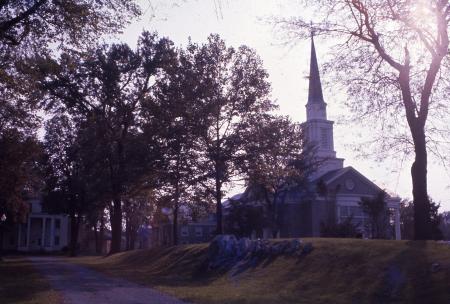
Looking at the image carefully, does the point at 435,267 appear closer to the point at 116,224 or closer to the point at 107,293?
the point at 107,293

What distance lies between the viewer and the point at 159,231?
94438 millimetres

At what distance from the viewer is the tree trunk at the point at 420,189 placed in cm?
1888

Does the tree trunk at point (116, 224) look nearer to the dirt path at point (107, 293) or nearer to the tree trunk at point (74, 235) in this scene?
the tree trunk at point (74, 235)

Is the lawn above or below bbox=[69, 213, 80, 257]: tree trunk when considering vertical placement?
below

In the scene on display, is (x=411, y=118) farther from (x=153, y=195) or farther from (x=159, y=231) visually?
(x=159, y=231)

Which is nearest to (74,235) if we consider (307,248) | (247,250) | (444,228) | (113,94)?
(113,94)

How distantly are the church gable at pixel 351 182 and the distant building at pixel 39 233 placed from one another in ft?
169

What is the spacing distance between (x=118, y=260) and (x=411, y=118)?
26.5 m

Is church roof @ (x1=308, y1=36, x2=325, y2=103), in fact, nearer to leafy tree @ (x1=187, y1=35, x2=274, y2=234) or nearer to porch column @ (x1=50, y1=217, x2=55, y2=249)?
leafy tree @ (x1=187, y1=35, x2=274, y2=234)

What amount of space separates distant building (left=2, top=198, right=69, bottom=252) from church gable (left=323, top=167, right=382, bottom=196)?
51.4 m

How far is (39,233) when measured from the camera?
3770 inches

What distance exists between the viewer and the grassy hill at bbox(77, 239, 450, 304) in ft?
47.1

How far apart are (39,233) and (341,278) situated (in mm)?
86721

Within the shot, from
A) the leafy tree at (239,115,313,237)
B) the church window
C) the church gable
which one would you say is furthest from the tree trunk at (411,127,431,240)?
the church window
